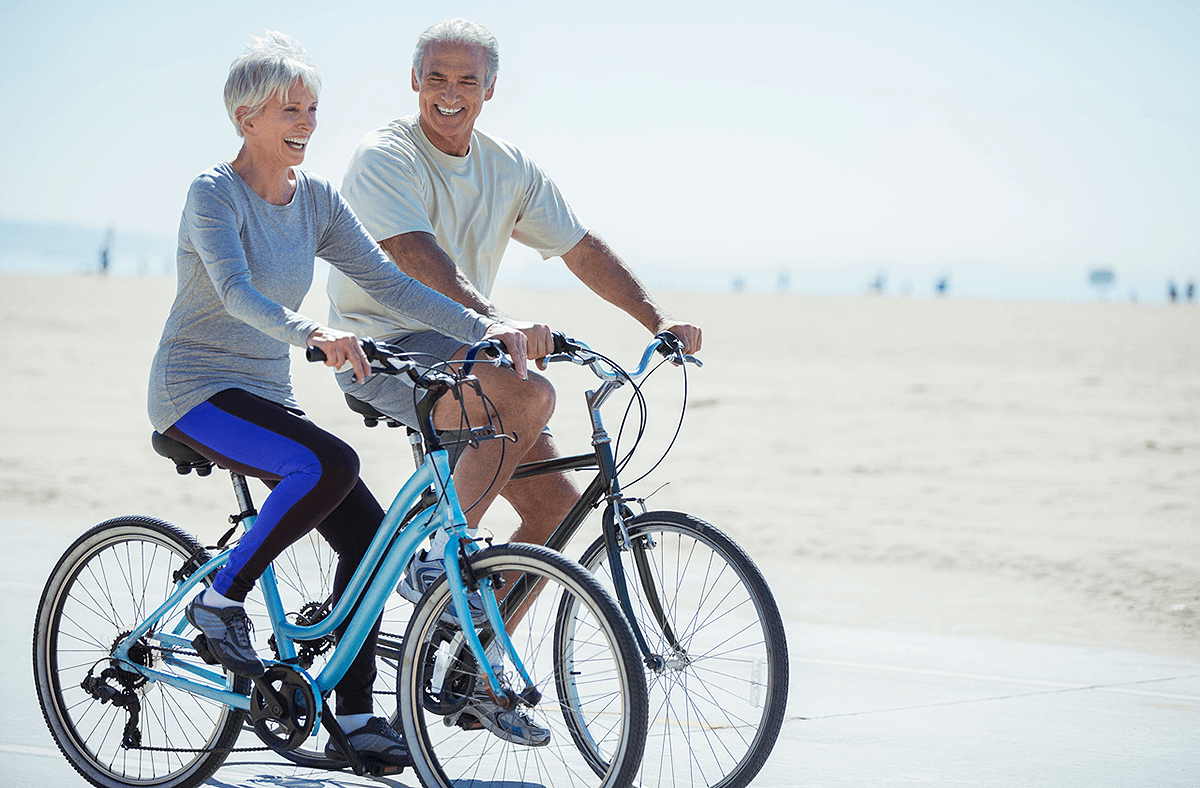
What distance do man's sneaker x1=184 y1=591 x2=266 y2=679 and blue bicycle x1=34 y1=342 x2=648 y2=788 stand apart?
53 mm

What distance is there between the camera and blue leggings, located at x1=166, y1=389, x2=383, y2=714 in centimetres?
338

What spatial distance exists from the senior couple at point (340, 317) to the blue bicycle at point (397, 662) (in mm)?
112

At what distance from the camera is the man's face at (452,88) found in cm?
393

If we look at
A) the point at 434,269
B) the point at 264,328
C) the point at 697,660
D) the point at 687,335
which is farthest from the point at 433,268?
the point at 697,660

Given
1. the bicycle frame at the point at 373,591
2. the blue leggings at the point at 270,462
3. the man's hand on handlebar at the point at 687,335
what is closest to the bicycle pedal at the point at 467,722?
the bicycle frame at the point at 373,591

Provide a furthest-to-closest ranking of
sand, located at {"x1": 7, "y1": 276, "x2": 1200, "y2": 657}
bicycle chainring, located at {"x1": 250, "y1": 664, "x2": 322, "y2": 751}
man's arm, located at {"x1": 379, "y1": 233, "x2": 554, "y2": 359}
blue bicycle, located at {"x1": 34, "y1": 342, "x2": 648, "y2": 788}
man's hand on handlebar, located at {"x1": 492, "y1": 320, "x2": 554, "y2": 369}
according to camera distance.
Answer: sand, located at {"x1": 7, "y1": 276, "x2": 1200, "y2": 657}
man's arm, located at {"x1": 379, "y1": 233, "x2": 554, "y2": 359}
bicycle chainring, located at {"x1": 250, "y1": 664, "x2": 322, "y2": 751}
man's hand on handlebar, located at {"x1": 492, "y1": 320, "x2": 554, "y2": 369}
blue bicycle, located at {"x1": 34, "y1": 342, "x2": 648, "y2": 788}

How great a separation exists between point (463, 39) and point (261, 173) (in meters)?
0.79

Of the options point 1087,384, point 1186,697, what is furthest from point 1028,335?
point 1186,697

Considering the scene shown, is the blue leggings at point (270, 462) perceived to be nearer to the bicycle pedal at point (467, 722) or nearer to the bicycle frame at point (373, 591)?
the bicycle frame at point (373, 591)

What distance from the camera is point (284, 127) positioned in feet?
11.3

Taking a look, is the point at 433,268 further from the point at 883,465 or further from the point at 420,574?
the point at 883,465

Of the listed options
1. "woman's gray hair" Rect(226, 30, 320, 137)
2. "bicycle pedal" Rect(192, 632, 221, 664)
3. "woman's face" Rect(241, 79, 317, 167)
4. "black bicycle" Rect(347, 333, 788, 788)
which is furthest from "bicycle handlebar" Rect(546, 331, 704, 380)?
"bicycle pedal" Rect(192, 632, 221, 664)

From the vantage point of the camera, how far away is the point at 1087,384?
21500 millimetres

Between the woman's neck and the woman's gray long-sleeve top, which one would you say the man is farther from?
the woman's neck
